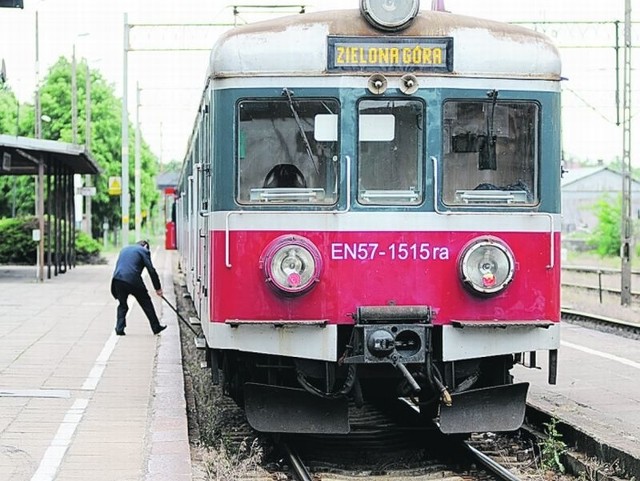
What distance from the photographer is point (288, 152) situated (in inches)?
332

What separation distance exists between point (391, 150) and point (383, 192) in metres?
0.30

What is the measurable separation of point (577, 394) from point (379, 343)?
4.11 metres

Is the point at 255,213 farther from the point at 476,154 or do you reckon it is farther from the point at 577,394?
the point at 577,394

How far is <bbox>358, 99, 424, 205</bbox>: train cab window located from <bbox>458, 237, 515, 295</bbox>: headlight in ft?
1.70

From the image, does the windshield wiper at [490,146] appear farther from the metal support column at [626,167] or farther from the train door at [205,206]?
the metal support column at [626,167]

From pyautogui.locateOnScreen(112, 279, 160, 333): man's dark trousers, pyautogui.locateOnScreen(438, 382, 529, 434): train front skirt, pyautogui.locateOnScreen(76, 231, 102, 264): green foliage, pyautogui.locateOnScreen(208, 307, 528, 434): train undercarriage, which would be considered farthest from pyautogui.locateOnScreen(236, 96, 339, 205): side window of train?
pyautogui.locateOnScreen(76, 231, 102, 264): green foliage

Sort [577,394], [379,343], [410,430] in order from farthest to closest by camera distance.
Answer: [577,394]
[410,430]
[379,343]

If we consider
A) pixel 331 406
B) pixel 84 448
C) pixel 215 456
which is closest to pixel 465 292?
pixel 331 406

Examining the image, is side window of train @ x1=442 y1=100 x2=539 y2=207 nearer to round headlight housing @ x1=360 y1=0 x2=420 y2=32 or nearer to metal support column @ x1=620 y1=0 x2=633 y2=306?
round headlight housing @ x1=360 y1=0 x2=420 y2=32

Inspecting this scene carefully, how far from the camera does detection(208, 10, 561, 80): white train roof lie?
27.8 feet

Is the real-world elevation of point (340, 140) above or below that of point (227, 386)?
above

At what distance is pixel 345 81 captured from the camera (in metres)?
8.44

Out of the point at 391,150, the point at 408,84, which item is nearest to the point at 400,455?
the point at 391,150

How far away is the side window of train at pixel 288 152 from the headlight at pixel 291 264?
12.0 inches
